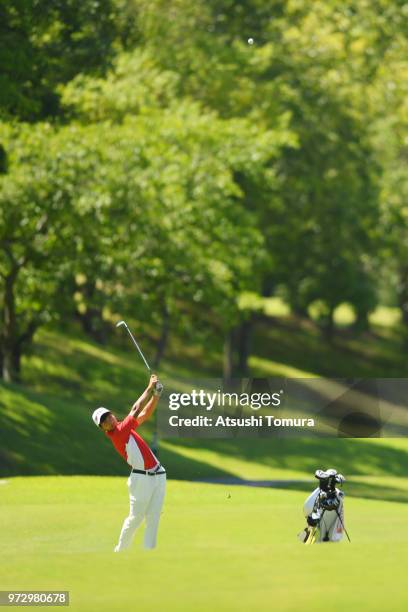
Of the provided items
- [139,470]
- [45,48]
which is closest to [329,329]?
[45,48]

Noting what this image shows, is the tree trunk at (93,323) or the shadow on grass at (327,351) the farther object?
the shadow on grass at (327,351)

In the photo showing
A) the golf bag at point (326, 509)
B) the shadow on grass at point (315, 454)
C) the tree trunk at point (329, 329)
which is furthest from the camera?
the tree trunk at point (329, 329)

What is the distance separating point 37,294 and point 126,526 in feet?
87.3

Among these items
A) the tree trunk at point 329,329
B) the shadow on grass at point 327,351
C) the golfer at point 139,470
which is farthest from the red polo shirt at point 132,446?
the tree trunk at point 329,329

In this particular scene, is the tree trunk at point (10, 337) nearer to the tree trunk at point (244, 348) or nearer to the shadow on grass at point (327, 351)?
the tree trunk at point (244, 348)

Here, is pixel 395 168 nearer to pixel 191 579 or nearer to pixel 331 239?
pixel 331 239

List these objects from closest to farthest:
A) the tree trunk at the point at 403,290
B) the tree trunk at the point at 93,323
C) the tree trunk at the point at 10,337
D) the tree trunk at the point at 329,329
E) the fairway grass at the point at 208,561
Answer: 1. the fairway grass at the point at 208,561
2. the tree trunk at the point at 10,337
3. the tree trunk at the point at 93,323
4. the tree trunk at the point at 403,290
5. the tree trunk at the point at 329,329

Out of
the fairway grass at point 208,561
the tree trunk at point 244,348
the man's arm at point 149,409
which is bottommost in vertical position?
the fairway grass at point 208,561

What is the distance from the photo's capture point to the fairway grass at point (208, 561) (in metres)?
13.8

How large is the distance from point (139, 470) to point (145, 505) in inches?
20.5

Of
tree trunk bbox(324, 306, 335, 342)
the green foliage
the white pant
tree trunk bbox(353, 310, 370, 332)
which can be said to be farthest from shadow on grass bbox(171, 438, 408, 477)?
tree trunk bbox(324, 306, 335, 342)

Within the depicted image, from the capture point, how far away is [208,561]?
15633 millimetres

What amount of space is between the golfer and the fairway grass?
387 millimetres

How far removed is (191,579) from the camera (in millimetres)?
14562
